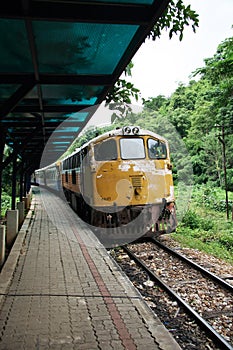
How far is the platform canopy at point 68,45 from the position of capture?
2791 mm

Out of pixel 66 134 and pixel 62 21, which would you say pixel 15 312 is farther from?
pixel 66 134

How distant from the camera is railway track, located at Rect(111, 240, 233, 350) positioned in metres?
4.61

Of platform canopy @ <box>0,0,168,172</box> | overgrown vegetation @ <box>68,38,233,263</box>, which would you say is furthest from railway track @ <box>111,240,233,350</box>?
platform canopy @ <box>0,0,168,172</box>

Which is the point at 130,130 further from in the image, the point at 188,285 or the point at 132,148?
the point at 188,285

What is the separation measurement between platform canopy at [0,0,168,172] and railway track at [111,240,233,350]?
11.0 ft

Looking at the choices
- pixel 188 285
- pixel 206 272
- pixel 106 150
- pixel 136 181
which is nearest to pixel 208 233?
pixel 136 181

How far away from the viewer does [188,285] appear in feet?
20.4

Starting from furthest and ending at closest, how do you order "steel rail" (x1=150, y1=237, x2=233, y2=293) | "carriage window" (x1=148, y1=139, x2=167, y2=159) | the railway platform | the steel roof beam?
"carriage window" (x1=148, y1=139, x2=167, y2=159) < "steel rail" (x1=150, y1=237, x2=233, y2=293) < the railway platform < the steel roof beam

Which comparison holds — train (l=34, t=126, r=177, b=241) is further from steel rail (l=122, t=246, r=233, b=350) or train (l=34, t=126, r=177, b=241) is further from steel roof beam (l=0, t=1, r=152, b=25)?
steel roof beam (l=0, t=1, r=152, b=25)

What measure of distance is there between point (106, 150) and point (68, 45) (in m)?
6.06

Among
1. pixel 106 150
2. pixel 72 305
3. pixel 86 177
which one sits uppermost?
pixel 106 150

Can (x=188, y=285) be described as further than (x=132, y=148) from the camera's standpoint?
No

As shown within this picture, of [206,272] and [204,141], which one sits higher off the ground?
[204,141]

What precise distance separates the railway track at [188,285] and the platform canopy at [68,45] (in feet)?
11.0
